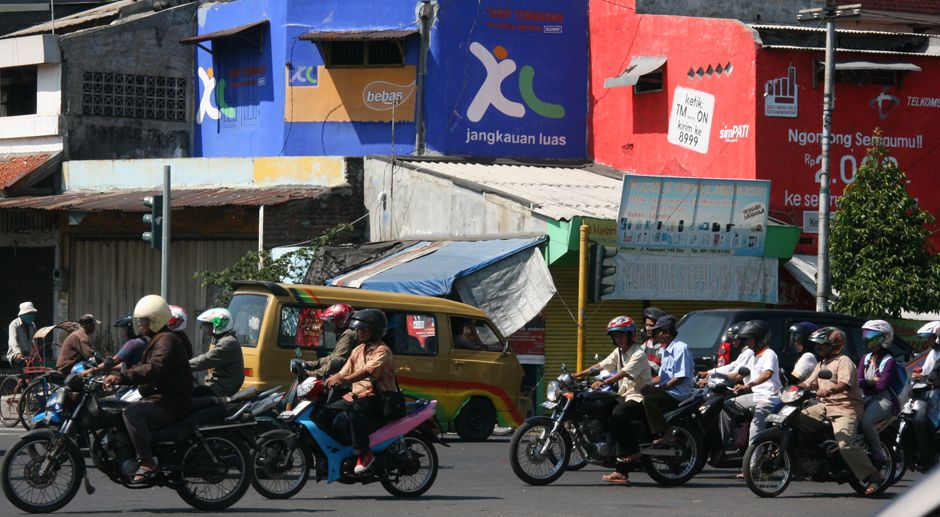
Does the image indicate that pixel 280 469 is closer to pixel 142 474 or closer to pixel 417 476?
pixel 417 476

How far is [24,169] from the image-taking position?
2144 cm

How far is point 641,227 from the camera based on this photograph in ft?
55.7

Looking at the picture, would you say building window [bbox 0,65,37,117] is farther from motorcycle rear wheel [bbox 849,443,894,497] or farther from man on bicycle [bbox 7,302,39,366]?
motorcycle rear wheel [bbox 849,443,894,497]

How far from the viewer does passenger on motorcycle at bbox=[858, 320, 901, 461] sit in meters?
9.37

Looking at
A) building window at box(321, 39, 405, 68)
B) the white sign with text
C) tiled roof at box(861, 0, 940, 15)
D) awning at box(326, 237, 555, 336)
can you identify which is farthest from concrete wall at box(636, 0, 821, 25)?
awning at box(326, 237, 555, 336)

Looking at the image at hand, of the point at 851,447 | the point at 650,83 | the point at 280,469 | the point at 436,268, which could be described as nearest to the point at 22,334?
the point at 436,268

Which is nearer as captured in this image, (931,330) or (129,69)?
(931,330)

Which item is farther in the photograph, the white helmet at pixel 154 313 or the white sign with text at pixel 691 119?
the white sign with text at pixel 691 119

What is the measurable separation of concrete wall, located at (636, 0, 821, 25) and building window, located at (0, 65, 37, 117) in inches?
508

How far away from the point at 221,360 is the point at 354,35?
12297 millimetres

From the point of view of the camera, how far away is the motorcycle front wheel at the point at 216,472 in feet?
24.8

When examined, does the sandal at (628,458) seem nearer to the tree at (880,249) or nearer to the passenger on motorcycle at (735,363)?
the passenger on motorcycle at (735,363)

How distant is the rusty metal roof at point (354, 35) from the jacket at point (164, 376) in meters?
13.7

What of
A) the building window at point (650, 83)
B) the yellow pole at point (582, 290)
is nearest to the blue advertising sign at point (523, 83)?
the building window at point (650, 83)
